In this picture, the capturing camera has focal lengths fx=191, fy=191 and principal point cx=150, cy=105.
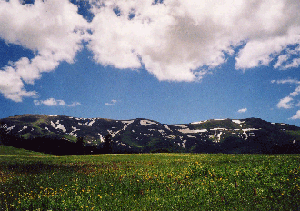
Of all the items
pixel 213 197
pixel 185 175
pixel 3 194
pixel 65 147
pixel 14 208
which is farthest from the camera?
pixel 65 147

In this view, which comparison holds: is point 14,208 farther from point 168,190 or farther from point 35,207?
point 168,190

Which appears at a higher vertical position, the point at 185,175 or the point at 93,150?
the point at 185,175

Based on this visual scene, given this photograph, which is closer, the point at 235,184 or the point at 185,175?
the point at 235,184

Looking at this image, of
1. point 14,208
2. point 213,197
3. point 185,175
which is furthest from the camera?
point 185,175

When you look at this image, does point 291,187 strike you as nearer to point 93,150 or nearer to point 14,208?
point 14,208

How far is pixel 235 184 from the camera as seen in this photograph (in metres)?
12.4

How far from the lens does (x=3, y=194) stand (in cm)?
1235

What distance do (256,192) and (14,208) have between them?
1338cm

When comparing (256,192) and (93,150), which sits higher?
(256,192)

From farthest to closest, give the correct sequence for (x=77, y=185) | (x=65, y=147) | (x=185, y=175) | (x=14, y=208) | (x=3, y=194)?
(x=65, y=147)
(x=185, y=175)
(x=77, y=185)
(x=3, y=194)
(x=14, y=208)

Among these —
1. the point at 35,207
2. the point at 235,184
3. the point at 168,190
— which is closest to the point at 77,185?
the point at 35,207

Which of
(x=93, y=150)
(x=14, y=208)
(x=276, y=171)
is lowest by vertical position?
(x=93, y=150)

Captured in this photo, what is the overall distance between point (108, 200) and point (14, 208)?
4878 mm

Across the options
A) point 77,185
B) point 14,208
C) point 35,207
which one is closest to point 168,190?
point 77,185
